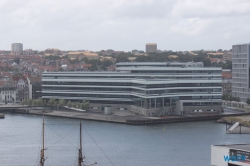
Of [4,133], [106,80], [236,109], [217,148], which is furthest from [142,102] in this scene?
[217,148]

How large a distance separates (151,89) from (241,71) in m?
11.3

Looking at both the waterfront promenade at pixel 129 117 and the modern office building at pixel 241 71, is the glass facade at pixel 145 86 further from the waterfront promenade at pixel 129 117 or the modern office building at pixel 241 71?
the modern office building at pixel 241 71

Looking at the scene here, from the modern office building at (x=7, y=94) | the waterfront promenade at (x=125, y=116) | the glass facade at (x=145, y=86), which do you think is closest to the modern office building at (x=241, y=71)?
the waterfront promenade at (x=125, y=116)

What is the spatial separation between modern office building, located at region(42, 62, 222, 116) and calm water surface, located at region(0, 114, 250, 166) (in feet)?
11.0

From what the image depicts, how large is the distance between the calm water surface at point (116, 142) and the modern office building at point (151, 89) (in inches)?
131

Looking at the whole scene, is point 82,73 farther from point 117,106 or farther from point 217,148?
point 217,148

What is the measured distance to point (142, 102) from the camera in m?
36.7

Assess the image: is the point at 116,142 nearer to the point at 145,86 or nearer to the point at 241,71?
the point at 145,86

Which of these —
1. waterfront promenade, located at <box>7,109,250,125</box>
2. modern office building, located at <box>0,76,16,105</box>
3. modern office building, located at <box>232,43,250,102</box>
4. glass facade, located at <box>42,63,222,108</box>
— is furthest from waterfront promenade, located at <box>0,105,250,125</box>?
modern office building, located at <box>0,76,16,105</box>

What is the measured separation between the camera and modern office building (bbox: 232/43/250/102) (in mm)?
44500

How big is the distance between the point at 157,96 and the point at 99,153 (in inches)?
510

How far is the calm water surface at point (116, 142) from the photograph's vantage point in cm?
2231

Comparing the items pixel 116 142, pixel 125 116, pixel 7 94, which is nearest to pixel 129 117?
pixel 125 116

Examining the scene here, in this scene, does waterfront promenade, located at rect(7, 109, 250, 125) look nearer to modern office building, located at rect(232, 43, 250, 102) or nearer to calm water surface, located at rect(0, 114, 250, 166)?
calm water surface, located at rect(0, 114, 250, 166)
